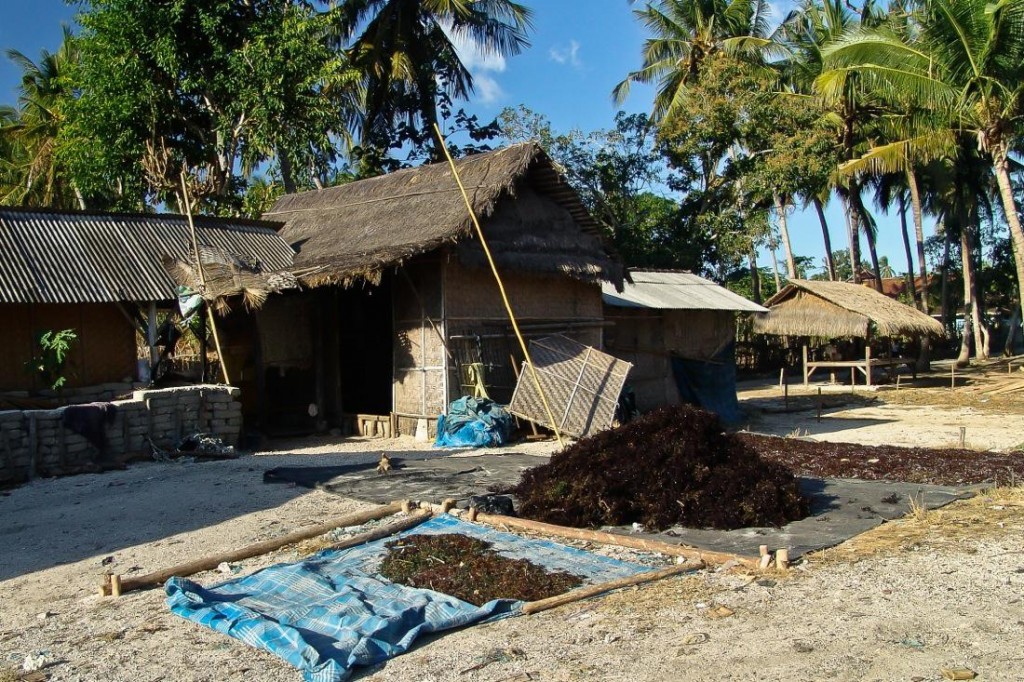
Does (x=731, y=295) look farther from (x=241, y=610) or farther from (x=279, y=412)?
(x=241, y=610)

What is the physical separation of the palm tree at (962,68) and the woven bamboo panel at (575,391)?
1050 cm

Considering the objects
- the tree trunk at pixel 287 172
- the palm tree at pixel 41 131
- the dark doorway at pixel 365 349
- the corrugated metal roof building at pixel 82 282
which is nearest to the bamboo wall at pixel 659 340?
the dark doorway at pixel 365 349

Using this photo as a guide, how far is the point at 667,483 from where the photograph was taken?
23.9 ft

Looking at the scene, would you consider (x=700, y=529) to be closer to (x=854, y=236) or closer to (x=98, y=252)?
(x=98, y=252)

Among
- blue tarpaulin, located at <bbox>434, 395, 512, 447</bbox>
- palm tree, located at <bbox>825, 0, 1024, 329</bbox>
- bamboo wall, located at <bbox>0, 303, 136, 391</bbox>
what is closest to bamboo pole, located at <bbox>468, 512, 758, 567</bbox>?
blue tarpaulin, located at <bbox>434, 395, 512, 447</bbox>

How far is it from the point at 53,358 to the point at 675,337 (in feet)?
38.3

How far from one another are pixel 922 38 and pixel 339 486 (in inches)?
654

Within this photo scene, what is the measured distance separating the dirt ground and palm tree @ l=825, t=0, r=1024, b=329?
12914 mm

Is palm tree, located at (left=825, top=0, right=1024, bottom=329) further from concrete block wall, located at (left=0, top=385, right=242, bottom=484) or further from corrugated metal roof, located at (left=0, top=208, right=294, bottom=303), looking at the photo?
concrete block wall, located at (left=0, top=385, right=242, bottom=484)

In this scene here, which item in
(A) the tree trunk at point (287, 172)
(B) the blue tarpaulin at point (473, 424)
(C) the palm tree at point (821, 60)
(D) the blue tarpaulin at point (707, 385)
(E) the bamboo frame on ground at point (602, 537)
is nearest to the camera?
(E) the bamboo frame on ground at point (602, 537)

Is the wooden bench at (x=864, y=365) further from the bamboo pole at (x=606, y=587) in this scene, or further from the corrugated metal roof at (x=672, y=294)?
the bamboo pole at (x=606, y=587)

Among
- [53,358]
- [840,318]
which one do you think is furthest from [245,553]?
[840,318]

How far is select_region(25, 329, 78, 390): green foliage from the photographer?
12.2 meters

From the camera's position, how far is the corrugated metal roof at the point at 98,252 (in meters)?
12.8
